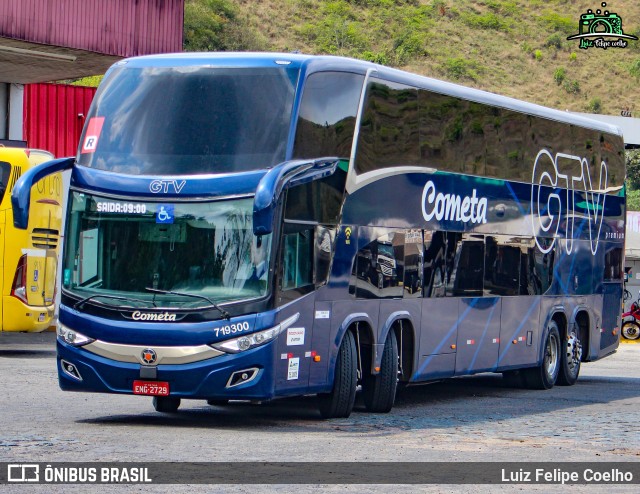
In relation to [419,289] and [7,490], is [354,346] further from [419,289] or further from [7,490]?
[7,490]

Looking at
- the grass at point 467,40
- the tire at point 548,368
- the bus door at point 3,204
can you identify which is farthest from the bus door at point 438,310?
the grass at point 467,40

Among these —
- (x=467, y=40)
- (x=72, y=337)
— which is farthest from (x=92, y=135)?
(x=467, y=40)

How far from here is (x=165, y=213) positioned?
13648 millimetres

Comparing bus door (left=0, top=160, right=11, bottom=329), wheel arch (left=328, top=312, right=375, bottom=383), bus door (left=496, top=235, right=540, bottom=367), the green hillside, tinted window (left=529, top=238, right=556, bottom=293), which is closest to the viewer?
wheel arch (left=328, top=312, right=375, bottom=383)

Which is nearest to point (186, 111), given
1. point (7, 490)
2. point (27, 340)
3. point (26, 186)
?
point (26, 186)

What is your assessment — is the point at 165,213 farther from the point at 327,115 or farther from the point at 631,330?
the point at 631,330

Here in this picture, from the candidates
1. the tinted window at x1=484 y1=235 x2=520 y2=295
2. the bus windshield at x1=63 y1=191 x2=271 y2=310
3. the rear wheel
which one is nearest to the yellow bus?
the tinted window at x1=484 y1=235 x2=520 y2=295

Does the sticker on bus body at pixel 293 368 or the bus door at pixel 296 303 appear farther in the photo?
the sticker on bus body at pixel 293 368

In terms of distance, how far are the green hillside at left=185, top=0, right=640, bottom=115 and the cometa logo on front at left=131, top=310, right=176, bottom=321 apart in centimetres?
8380

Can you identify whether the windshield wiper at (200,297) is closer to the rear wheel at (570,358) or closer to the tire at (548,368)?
the tire at (548,368)

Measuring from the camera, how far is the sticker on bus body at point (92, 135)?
14141mm

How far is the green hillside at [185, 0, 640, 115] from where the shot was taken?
104125mm

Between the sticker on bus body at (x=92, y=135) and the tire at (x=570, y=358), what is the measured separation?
1042 cm

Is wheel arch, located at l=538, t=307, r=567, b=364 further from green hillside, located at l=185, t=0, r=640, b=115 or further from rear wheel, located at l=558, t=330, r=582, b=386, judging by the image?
green hillside, located at l=185, t=0, r=640, b=115
